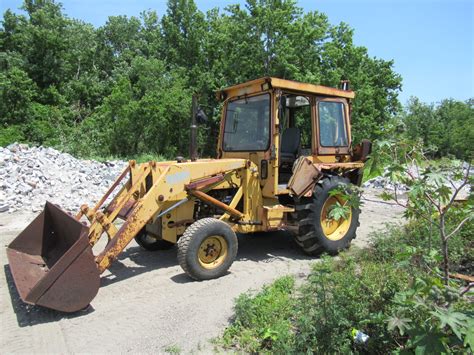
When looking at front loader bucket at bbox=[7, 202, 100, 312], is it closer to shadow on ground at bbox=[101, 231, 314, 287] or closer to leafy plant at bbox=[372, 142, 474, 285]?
shadow on ground at bbox=[101, 231, 314, 287]

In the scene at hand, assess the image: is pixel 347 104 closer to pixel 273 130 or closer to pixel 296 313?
pixel 273 130

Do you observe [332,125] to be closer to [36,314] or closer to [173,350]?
[173,350]

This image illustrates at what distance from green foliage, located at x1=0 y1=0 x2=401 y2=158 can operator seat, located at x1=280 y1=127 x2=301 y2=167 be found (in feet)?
34.4

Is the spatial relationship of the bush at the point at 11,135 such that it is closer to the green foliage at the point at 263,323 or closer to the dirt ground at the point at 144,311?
the dirt ground at the point at 144,311

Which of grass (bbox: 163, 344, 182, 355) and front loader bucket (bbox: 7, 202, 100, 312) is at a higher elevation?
front loader bucket (bbox: 7, 202, 100, 312)

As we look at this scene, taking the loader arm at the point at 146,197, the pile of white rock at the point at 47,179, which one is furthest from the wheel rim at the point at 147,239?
the pile of white rock at the point at 47,179

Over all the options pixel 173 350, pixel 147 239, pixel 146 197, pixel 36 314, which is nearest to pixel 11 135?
pixel 147 239

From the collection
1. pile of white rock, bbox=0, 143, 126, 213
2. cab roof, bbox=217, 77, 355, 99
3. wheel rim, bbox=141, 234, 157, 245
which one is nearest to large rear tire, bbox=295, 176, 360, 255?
cab roof, bbox=217, 77, 355, 99

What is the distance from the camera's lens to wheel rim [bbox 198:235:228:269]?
16.7 ft

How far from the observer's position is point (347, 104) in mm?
6836

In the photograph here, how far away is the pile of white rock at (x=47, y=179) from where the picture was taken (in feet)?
32.1

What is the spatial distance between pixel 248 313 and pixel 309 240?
2.44 metres

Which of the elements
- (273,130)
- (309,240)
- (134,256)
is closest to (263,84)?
(273,130)

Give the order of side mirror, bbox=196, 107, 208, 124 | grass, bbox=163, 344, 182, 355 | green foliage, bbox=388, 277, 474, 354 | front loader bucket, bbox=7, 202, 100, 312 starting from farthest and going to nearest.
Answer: side mirror, bbox=196, 107, 208, 124 < front loader bucket, bbox=7, 202, 100, 312 < grass, bbox=163, 344, 182, 355 < green foliage, bbox=388, 277, 474, 354
